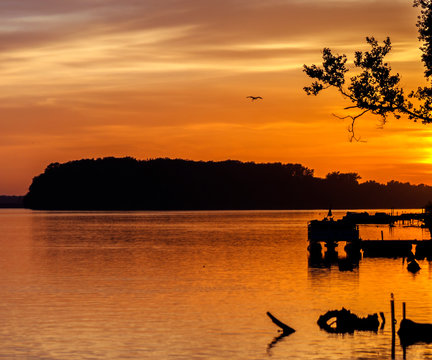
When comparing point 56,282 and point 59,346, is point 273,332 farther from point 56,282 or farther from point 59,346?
point 56,282

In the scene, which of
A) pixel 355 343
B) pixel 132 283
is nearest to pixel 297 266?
pixel 132 283

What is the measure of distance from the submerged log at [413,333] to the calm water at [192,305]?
33.4 inches

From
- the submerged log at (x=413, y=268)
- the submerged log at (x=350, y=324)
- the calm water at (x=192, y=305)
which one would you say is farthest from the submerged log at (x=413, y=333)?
the submerged log at (x=413, y=268)

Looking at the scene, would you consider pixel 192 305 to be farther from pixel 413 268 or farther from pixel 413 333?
pixel 413 268

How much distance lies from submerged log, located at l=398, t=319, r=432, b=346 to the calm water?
0.85m

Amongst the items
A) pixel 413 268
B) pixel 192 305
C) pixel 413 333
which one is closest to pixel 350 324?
pixel 413 333

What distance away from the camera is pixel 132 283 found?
89750 millimetres

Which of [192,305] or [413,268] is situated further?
[413,268]

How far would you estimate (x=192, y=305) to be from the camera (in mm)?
69688

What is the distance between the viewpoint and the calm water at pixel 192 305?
160 feet

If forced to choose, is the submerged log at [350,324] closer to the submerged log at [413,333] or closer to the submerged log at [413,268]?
the submerged log at [413,333]

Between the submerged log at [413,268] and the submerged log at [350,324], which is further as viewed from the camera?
the submerged log at [413,268]

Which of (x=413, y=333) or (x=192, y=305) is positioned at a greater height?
(x=413, y=333)

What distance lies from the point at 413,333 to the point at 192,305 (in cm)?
2491
